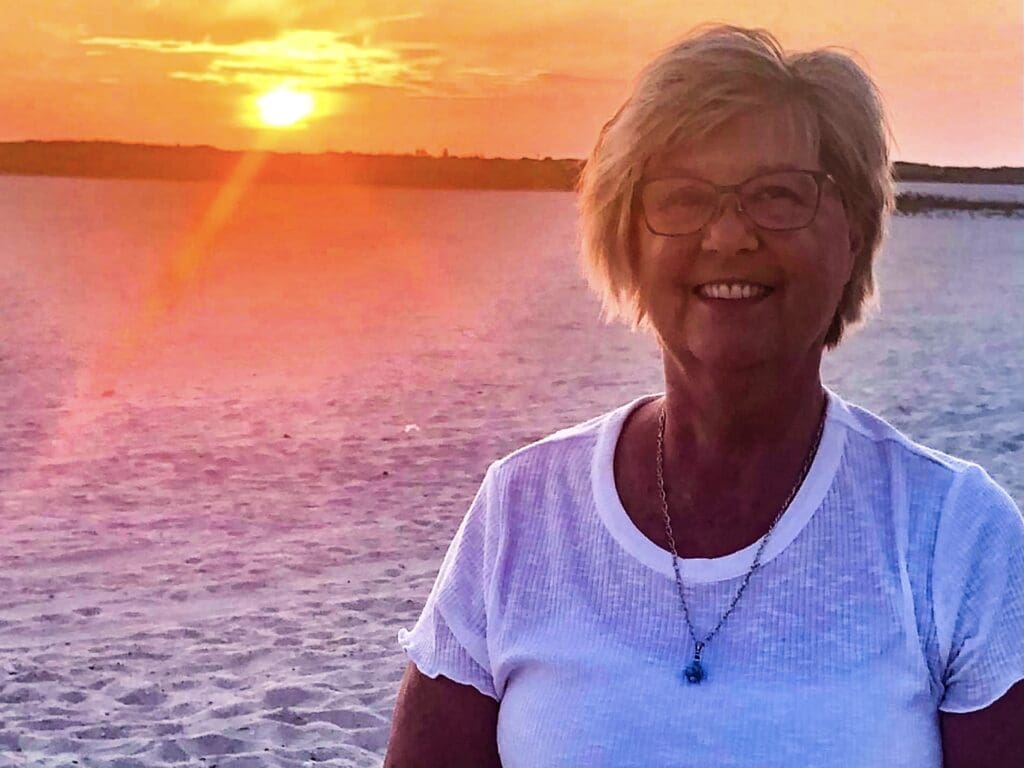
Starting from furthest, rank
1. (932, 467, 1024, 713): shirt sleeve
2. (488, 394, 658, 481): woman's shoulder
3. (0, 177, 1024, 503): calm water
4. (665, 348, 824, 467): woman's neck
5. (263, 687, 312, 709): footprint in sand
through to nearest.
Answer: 1. (0, 177, 1024, 503): calm water
2. (263, 687, 312, 709): footprint in sand
3. (488, 394, 658, 481): woman's shoulder
4. (665, 348, 824, 467): woman's neck
5. (932, 467, 1024, 713): shirt sleeve

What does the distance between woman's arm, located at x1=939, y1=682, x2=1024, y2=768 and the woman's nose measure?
0.73 metres

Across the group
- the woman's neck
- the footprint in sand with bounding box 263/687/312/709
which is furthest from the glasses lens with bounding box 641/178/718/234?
the footprint in sand with bounding box 263/687/312/709

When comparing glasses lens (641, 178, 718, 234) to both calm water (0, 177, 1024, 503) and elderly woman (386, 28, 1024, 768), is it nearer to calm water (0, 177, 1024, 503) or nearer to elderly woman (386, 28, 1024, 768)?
elderly woman (386, 28, 1024, 768)

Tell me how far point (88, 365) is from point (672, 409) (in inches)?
486

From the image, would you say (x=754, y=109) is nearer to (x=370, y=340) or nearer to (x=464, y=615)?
(x=464, y=615)

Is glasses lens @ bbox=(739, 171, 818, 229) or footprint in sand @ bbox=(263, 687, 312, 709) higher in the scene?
glasses lens @ bbox=(739, 171, 818, 229)

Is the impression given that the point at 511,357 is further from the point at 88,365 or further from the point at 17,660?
the point at 17,660

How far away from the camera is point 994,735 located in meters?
1.78

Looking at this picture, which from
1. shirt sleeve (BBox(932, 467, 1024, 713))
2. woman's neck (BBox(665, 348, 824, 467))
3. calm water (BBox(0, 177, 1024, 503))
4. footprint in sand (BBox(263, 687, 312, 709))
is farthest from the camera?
calm water (BBox(0, 177, 1024, 503))

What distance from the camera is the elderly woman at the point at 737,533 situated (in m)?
1.81

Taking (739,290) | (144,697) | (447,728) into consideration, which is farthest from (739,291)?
(144,697)

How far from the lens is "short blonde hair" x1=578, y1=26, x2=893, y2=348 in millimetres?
1902

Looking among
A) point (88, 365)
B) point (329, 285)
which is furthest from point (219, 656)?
point (329, 285)

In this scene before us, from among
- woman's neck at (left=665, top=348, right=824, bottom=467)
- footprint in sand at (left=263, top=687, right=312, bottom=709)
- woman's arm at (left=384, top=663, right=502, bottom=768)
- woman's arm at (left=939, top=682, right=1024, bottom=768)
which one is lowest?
footprint in sand at (left=263, top=687, right=312, bottom=709)
